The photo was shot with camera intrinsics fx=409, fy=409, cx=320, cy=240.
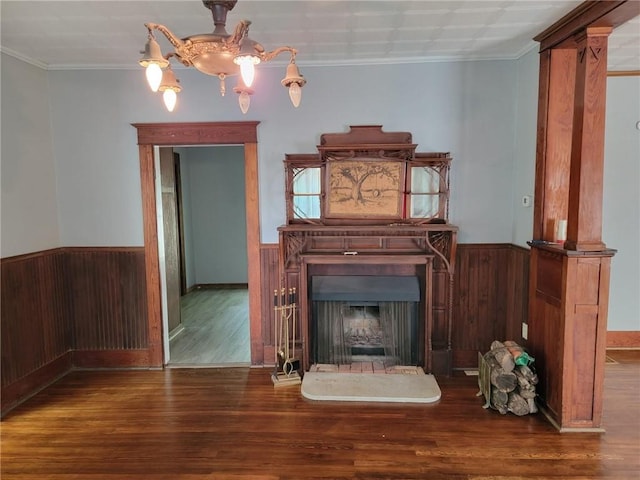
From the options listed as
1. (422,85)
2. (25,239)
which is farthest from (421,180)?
A: (25,239)

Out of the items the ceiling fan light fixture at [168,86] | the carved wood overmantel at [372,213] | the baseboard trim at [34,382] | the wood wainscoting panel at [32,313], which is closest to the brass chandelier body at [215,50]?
the ceiling fan light fixture at [168,86]

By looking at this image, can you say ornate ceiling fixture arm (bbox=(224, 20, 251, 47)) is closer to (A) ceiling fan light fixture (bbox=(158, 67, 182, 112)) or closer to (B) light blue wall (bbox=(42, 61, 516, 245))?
(A) ceiling fan light fixture (bbox=(158, 67, 182, 112))

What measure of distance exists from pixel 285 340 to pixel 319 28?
261 centimetres

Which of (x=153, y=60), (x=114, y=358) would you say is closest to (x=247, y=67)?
Answer: (x=153, y=60)

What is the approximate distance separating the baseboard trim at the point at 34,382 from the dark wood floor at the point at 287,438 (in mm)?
74

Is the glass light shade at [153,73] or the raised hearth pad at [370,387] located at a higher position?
the glass light shade at [153,73]

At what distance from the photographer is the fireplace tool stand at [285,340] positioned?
355 cm

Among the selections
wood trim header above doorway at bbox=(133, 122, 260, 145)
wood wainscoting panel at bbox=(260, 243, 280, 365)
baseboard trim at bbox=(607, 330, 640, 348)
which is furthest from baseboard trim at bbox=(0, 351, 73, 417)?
baseboard trim at bbox=(607, 330, 640, 348)

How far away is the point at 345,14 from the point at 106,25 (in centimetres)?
164

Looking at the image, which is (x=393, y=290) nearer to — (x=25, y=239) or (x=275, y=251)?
(x=275, y=251)

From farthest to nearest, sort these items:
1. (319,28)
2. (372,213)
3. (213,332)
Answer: (213,332)
(372,213)
(319,28)

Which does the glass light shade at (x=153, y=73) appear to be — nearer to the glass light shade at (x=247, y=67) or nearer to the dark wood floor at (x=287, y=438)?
the glass light shade at (x=247, y=67)

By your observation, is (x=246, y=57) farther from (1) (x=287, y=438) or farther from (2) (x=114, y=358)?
(2) (x=114, y=358)

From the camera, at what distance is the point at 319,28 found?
292 centimetres
